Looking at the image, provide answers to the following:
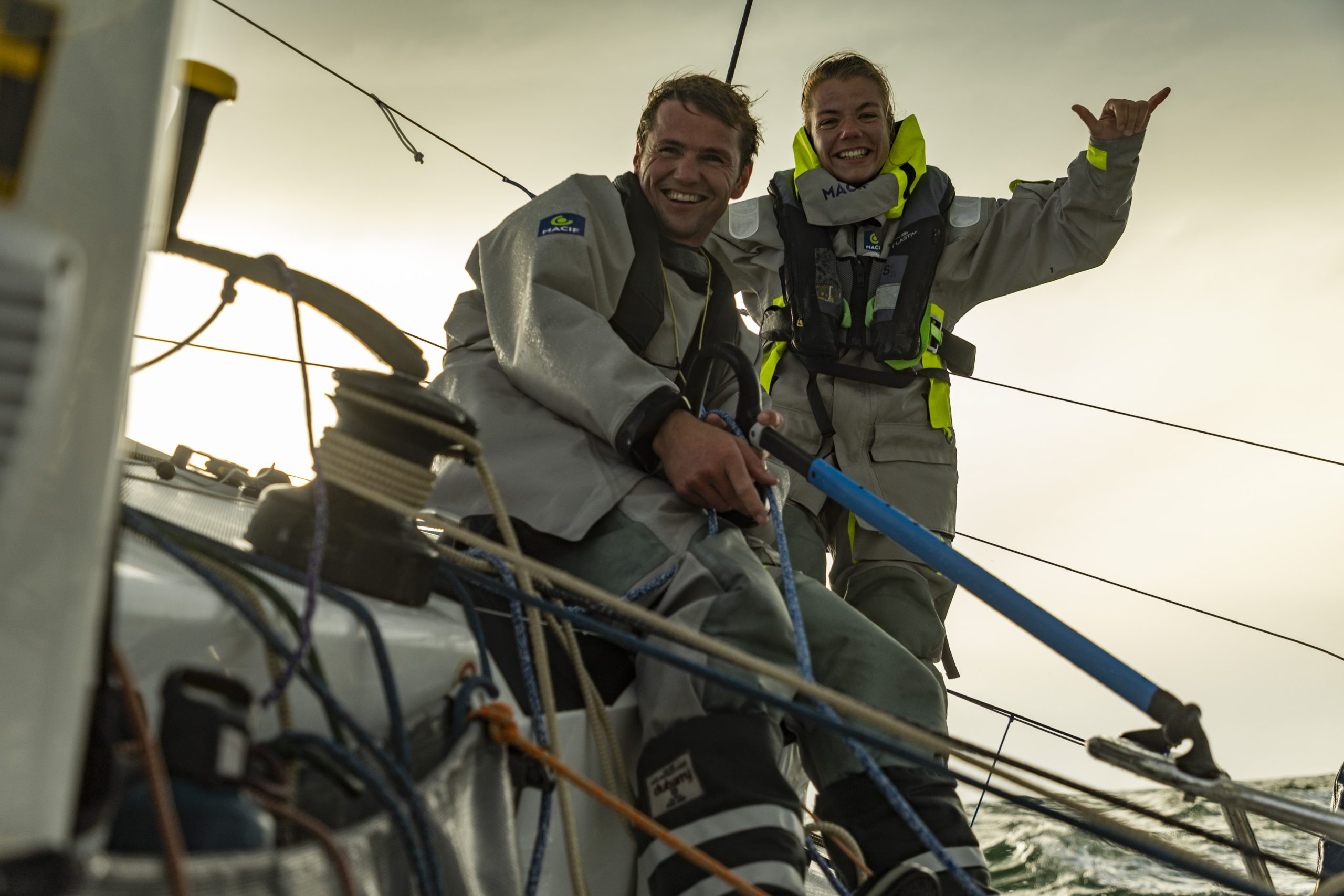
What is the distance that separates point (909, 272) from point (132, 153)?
102 inches

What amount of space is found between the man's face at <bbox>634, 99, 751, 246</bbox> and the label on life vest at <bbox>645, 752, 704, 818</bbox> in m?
1.06

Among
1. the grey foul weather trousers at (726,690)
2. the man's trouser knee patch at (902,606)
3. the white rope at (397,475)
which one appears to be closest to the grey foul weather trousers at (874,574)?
the man's trouser knee patch at (902,606)

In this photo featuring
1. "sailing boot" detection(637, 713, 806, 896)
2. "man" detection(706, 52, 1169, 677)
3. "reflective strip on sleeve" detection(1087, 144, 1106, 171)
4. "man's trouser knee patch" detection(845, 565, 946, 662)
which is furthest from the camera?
"reflective strip on sleeve" detection(1087, 144, 1106, 171)

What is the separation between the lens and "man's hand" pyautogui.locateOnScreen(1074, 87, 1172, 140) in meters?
3.02

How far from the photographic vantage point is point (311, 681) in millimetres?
868

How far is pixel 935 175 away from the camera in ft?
10.5

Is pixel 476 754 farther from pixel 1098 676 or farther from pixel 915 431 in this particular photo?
pixel 915 431

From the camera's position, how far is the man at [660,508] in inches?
49.0

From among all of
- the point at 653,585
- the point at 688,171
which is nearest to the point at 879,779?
the point at 653,585

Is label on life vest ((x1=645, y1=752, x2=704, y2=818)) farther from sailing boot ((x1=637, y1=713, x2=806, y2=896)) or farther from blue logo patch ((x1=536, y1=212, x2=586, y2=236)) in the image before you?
blue logo patch ((x1=536, y1=212, x2=586, y2=236))

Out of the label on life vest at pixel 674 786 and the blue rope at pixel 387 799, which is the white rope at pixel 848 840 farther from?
the blue rope at pixel 387 799

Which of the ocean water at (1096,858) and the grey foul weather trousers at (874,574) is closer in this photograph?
the grey foul weather trousers at (874,574)

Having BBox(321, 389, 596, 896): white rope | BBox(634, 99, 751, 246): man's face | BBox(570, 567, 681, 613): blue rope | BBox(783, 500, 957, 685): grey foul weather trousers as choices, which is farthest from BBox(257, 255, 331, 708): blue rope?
BBox(783, 500, 957, 685): grey foul weather trousers

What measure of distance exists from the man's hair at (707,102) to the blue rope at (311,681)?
1.41 m
